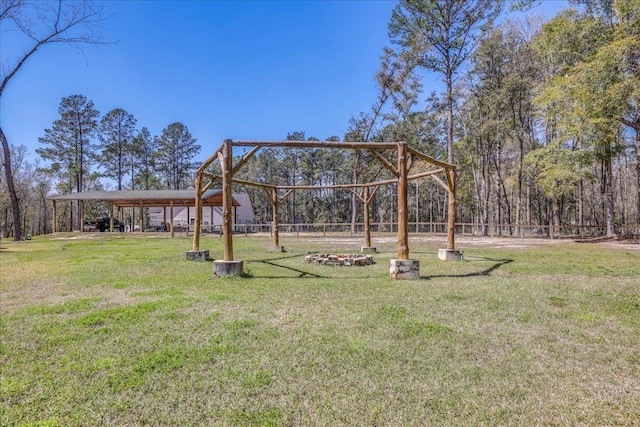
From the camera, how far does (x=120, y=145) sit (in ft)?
116

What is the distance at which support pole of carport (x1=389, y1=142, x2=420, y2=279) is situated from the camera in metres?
6.58

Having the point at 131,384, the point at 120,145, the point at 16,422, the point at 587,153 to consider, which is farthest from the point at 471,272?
the point at 120,145

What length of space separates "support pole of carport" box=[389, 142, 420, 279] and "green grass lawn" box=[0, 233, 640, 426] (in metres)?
0.60

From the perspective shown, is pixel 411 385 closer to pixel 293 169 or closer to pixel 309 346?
pixel 309 346

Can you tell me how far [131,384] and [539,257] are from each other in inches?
426

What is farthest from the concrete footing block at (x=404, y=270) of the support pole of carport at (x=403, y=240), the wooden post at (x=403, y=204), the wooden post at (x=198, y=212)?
the wooden post at (x=198, y=212)

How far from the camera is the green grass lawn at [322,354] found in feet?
7.26

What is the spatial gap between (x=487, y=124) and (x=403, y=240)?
17781 millimetres

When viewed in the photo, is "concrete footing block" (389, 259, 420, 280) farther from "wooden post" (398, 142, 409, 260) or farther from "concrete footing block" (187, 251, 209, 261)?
"concrete footing block" (187, 251, 209, 261)

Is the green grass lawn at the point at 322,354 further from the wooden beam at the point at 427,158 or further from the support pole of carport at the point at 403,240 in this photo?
the wooden beam at the point at 427,158

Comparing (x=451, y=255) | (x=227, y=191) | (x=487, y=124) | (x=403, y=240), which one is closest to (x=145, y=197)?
(x=227, y=191)

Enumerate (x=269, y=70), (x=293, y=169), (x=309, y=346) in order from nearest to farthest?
(x=309, y=346) → (x=269, y=70) → (x=293, y=169)

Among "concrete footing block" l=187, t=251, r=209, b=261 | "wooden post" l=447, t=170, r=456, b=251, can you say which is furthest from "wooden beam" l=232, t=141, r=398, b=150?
"concrete footing block" l=187, t=251, r=209, b=261

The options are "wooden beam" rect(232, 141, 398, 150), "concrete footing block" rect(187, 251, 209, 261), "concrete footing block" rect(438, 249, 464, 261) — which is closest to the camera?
"wooden beam" rect(232, 141, 398, 150)
